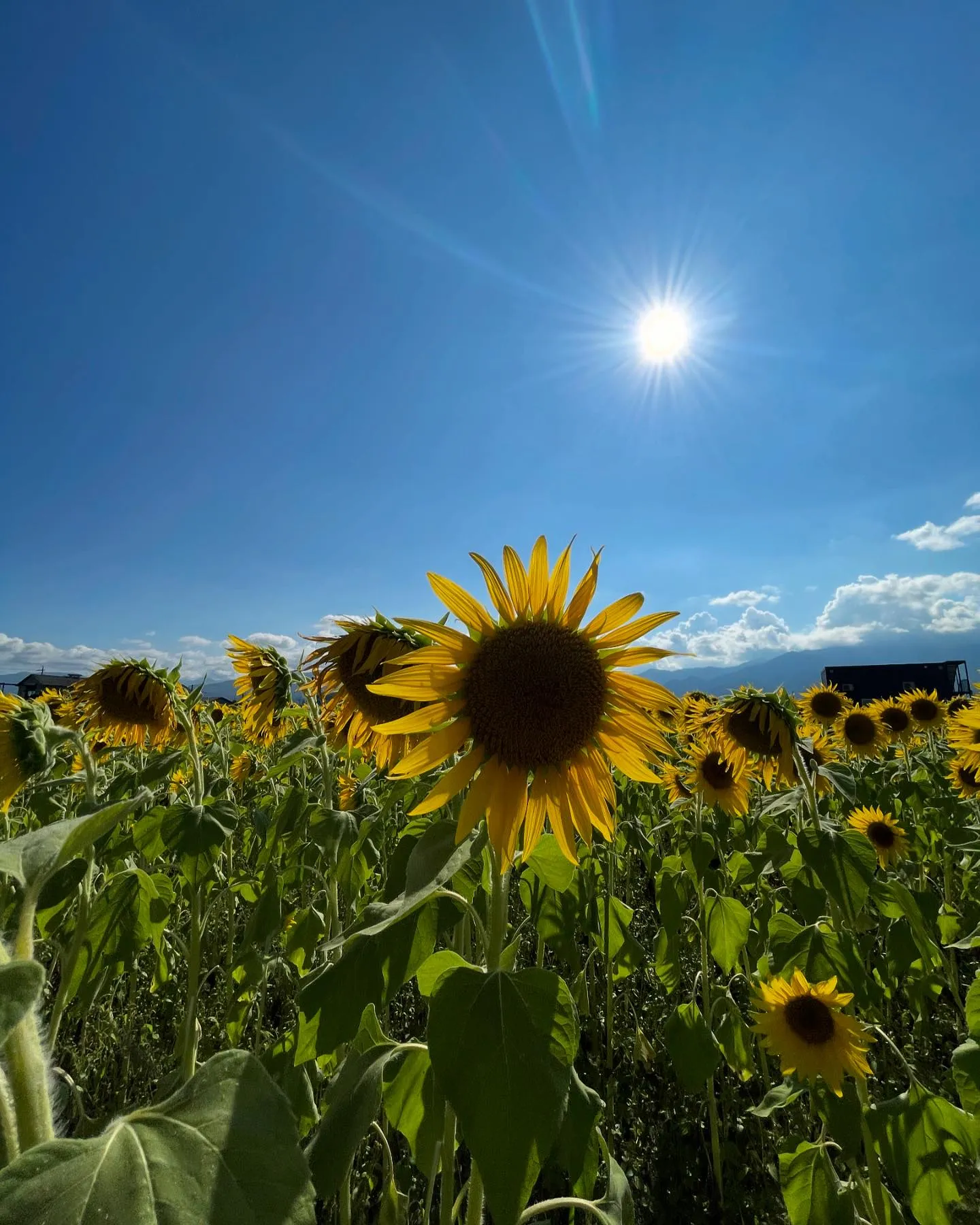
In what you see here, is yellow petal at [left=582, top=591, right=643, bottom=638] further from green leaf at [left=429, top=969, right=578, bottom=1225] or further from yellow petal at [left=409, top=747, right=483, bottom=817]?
green leaf at [left=429, top=969, right=578, bottom=1225]

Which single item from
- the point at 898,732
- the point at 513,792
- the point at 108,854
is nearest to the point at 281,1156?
the point at 513,792

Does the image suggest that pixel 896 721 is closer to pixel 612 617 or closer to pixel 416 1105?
pixel 612 617

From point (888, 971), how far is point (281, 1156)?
3585 mm

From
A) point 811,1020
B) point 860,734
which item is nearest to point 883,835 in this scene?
point 860,734

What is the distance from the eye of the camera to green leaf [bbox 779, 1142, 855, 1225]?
1.83 meters

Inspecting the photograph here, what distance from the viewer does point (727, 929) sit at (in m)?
2.87

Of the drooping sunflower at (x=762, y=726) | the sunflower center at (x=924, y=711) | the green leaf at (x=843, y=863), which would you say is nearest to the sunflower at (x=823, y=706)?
the sunflower center at (x=924, y=711)

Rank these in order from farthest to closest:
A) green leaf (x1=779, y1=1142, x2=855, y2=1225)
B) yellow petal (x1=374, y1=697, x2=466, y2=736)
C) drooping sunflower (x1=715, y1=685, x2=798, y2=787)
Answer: drooping sunflower (x1=715, y1=685, x2=798, y2=787) < green leaf (x1=779, y1=1142, x2=855, y2=1225) < yellow petal (x1=374, y1=697, x2=466, y2=736)

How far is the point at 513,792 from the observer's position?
152 centimetres

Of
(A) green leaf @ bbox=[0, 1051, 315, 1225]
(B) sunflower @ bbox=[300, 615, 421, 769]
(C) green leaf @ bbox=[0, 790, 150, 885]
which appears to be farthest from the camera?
(B) sunflower @ bbox=[300, 615, 421, 769]

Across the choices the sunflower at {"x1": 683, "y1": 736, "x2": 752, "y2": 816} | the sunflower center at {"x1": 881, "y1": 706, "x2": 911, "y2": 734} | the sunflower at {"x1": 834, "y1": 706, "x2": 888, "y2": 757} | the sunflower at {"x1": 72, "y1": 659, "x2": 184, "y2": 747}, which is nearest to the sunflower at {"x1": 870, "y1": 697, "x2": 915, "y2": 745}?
the sunflower center at {"x1": 881, "y1": 706, "x2": 911, "y2": 734}

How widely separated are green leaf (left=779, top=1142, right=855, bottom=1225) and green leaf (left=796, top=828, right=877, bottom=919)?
0.73 m

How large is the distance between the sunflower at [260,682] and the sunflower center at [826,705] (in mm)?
5169

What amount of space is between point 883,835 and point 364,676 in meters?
4.01
